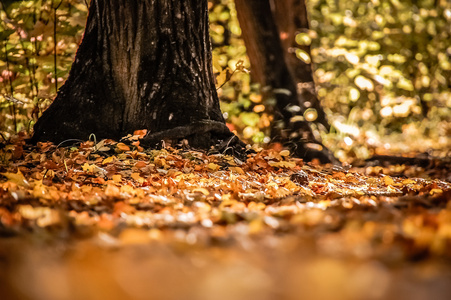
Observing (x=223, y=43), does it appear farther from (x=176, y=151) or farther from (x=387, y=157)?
(x=176, y=151)

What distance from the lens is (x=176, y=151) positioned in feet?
9.64

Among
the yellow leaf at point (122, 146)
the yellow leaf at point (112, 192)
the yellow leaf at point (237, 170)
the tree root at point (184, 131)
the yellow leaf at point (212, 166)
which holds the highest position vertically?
the tree root at point (184, 131)

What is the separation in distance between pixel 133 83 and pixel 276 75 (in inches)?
78.7

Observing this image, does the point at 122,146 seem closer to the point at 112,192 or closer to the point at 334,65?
the point at 112,192

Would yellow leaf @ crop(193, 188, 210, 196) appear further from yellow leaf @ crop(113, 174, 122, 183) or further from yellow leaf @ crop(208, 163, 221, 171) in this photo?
yellow leaf @ crop(208, 163, 221, 171)

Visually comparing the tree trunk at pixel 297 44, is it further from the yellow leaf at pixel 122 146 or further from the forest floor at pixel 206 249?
the forest floor at pixel 206 249

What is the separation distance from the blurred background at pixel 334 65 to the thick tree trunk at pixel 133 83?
23.2 inches

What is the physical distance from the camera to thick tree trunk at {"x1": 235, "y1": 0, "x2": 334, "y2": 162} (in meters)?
4.34

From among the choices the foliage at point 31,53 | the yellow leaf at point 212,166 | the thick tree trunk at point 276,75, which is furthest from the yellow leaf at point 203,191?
the foliage at point 31,53

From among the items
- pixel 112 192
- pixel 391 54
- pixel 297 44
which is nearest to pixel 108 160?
pixel 112 192

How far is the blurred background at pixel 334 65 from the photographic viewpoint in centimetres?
432

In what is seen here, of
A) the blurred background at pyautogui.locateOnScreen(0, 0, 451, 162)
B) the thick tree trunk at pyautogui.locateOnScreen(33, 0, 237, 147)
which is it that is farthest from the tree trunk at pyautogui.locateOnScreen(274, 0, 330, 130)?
the thick tree trunk at pyautogui.locateOnScreen(33, 0, 237, 147)

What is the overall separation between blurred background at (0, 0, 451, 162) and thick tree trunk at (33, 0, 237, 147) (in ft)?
1.93

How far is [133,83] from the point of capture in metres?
3.16
